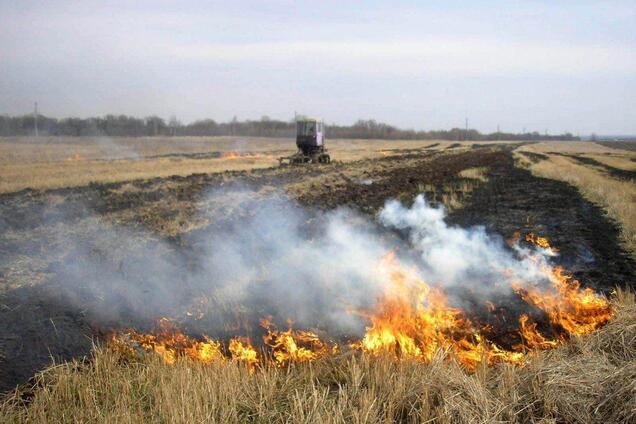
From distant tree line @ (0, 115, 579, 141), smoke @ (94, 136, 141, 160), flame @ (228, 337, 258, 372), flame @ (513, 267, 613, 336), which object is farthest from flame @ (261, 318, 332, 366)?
distant tree line @ (0, 115, 579, 141)

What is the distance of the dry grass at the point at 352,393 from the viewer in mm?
3650

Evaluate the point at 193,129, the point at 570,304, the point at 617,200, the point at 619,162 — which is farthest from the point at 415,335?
the point at 193,129

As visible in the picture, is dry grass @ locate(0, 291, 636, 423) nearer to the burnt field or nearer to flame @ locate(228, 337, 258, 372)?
Result: flame @ locate(228, 337, 258, 372)

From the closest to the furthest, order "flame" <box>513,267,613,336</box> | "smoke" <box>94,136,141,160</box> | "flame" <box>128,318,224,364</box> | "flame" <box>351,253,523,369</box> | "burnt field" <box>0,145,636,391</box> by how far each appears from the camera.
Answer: "flame" <box>351,253,523,369</box>, "flame" <box>128,318,224,364</box>, "flame" <box>513,267,613,336</box>, "burnt field" <box>0,145,636,391</box>, "smoke" <box>94,136,141,160</box>

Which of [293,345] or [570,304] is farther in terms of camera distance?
[570,304]

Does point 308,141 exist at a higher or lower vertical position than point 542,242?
higher

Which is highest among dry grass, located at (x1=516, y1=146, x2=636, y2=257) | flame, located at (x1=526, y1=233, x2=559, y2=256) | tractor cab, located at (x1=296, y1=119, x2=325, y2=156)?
tractor cab, located at (x1=296, y1=119, x2=325, y2=156)

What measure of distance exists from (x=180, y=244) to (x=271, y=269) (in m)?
3.07

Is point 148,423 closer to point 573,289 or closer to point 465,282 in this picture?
point 465,282

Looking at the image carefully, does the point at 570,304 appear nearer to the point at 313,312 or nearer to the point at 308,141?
→ the point at 313,312

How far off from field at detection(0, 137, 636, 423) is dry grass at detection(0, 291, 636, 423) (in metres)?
0.02

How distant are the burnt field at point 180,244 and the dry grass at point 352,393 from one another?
3.17 ft

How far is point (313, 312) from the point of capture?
6637mm

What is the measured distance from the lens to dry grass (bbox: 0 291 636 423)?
12.0ft
